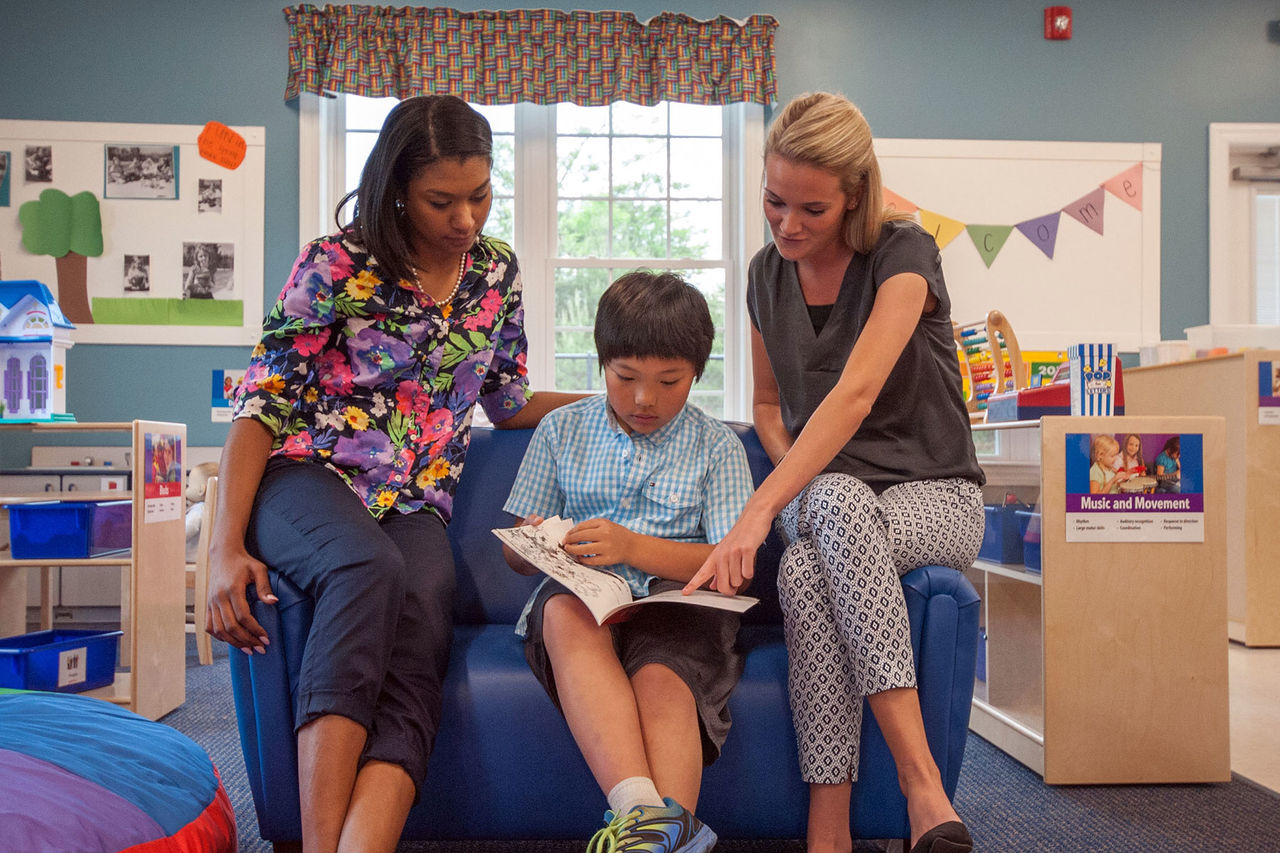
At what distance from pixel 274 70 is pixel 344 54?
0.32 meters

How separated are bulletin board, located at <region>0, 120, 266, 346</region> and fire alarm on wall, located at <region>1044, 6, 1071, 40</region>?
3365 millimetres

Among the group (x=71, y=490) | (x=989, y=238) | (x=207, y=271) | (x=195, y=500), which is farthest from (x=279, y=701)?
(x=989, y=238)

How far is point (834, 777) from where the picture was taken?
1.23 metres

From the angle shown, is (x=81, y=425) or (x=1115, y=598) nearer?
(x=1115, y=598)

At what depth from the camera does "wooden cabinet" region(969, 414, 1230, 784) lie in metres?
1.77

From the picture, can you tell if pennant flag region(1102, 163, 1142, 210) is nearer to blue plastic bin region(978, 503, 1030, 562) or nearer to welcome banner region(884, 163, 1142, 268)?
welcome banner region(884, 163, 1142, 268)

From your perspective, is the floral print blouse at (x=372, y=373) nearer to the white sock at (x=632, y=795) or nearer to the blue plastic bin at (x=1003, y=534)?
the white sock at (x=632, y=795)

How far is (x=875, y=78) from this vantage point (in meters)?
4.06

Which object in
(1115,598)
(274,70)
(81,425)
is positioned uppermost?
(274,70)

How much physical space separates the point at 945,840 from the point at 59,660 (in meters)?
2.00

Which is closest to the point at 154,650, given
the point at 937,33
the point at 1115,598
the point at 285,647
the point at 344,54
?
the point at 285,647

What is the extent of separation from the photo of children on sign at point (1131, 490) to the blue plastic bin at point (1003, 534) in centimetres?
14

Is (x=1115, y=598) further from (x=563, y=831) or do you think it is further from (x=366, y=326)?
(x=366, y=326)

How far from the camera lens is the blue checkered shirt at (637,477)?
4.62ft
